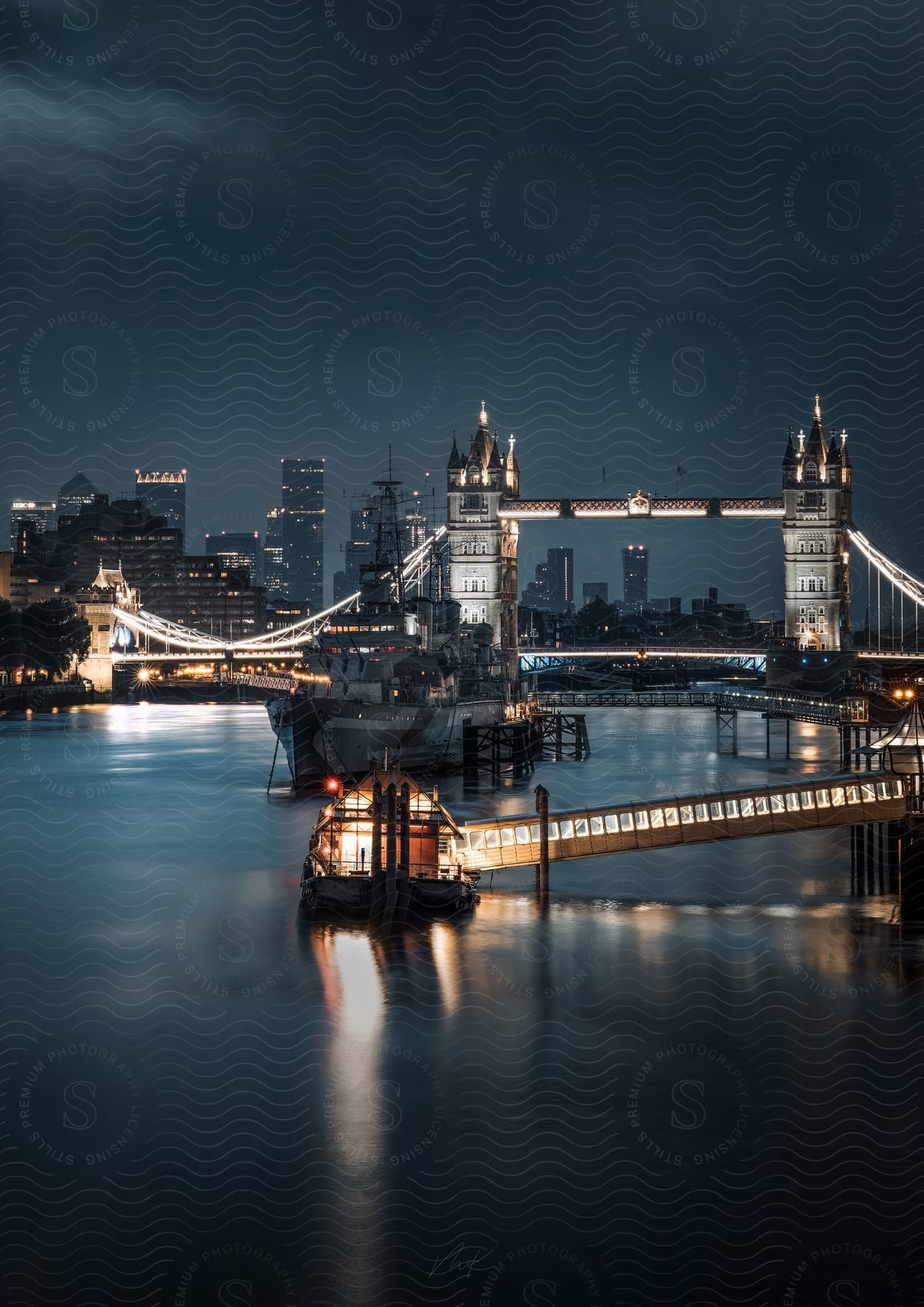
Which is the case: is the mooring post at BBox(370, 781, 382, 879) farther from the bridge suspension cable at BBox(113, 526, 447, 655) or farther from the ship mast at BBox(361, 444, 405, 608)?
the bridge suspension cable at BBox(113, 526, 447, 655)

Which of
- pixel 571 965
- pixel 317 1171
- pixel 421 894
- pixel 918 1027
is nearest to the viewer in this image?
pixel 317 1171

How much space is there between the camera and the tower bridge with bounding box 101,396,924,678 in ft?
231

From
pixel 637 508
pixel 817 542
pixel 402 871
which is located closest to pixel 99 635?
pixel 637 508

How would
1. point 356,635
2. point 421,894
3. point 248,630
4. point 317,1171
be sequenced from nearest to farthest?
point 317,1171 < point 421,894 < point 356,635 < point 248,630

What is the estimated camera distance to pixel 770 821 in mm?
19828

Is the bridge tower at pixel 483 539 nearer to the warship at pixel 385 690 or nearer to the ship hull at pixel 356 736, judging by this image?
the warship at pixel 385 690

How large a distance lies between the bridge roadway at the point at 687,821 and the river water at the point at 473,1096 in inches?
42.7

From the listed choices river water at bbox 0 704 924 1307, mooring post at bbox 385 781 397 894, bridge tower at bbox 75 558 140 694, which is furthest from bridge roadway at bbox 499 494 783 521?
mooring post at bbox 385 781 397 894

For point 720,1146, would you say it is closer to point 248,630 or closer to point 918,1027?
point 918,1027

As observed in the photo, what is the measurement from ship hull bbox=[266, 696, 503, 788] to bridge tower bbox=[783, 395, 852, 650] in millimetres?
33605

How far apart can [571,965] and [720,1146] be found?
5.76 meters

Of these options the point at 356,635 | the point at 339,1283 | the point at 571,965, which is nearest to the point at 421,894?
the point at 571,965

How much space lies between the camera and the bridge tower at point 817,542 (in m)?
69.8

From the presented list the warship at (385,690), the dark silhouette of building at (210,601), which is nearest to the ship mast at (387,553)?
the warship at (385,690)
